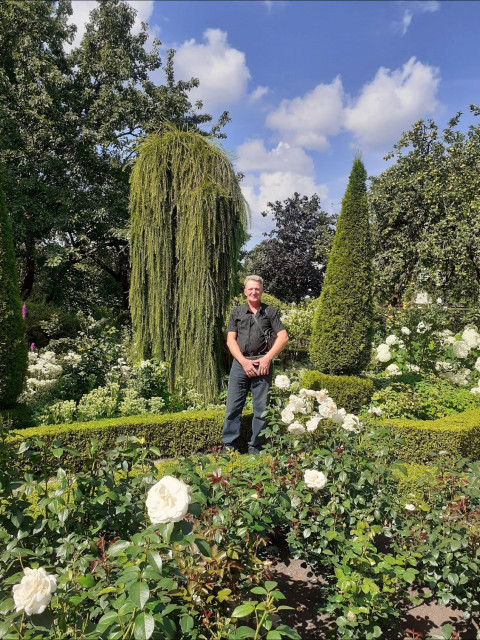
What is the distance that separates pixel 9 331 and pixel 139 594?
13.5ft

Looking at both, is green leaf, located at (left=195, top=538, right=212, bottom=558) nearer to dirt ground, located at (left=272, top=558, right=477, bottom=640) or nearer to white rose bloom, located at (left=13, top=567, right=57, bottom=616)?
white rose bloom, located at (left=13, top=567, right=57, bottom=616)

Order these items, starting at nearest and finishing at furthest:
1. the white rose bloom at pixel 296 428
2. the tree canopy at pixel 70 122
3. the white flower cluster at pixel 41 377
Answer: the white rose bloom at pixel 296 428 < the white flower cluster at pixel 41 377 < the tree canopy at pixel 70 122

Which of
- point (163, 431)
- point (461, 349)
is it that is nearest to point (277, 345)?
point (163, 431)

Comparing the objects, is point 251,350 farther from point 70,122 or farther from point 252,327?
point 70,122

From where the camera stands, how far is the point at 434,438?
4.32 m

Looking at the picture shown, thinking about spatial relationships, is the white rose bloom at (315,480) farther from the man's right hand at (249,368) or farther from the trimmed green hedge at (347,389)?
the trimmed green hedge at (347,389)

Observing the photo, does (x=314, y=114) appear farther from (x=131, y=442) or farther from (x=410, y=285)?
(x=410, y=285)

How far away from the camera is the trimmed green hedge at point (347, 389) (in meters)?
5.72

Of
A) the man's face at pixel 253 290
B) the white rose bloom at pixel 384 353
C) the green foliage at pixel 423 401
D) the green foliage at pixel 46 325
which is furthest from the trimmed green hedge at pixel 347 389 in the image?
the green foliage at pixel 46 325

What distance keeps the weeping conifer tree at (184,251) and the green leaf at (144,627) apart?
4.86 meters

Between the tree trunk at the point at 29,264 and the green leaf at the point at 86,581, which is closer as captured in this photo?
the green leaf at the point at 86,581

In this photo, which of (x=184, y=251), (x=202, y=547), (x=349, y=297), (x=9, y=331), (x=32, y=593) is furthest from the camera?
(x=349, y=297)

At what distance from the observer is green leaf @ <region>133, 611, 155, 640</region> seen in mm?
1066

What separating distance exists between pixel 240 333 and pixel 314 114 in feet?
6.78
